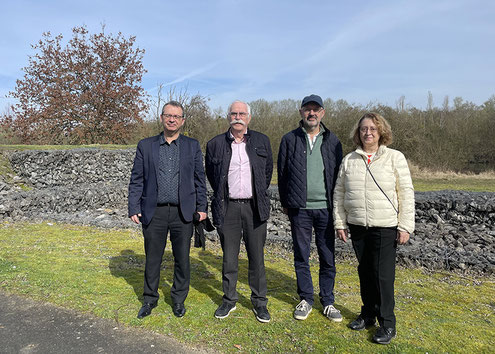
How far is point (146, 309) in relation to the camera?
373 centimetres

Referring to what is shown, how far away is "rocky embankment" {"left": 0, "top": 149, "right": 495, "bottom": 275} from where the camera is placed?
605cm

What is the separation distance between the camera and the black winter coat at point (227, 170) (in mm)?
3691

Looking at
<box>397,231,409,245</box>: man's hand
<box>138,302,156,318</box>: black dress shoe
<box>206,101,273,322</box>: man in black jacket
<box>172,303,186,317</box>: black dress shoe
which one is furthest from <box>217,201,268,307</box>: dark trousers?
<box>397,231,409,245</box>: man's hand

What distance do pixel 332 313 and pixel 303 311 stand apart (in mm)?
301

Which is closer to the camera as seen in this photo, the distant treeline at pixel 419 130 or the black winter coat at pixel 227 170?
the black winter coat at pixel 227 170

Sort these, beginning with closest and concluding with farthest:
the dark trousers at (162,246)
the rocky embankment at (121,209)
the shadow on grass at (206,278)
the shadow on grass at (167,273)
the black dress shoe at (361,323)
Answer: the black dress shoe at (361,323) → the dark trousers at (162,246) → the shadow on grass at (206,278) → the shadow on grass at (167,273) → the rocky embankment at (121,209)

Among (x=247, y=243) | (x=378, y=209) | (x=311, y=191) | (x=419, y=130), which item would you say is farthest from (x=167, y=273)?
(x=419, y=130)

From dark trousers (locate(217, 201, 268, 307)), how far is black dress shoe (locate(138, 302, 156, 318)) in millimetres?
800

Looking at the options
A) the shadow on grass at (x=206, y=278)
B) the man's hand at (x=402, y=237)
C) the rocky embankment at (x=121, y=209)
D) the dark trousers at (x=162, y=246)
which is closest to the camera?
the man's hand at (x=402, y=237)

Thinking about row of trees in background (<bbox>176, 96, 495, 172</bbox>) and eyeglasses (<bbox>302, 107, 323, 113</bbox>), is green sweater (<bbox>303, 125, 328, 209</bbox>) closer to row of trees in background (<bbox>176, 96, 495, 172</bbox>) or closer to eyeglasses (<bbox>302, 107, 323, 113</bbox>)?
eyeglasses (<bbox>302, 107, 323, 113</bbox>)

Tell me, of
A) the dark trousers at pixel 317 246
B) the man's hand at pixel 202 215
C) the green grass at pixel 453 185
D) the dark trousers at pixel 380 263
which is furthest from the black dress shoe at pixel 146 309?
the green grass at pixel 453 185

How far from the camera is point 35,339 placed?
3.26 meters

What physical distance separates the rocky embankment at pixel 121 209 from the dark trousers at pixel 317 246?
277cm

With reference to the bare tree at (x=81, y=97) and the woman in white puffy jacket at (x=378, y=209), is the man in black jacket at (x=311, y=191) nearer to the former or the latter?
the woman in white puffy jacket at (x=378, y=209)
